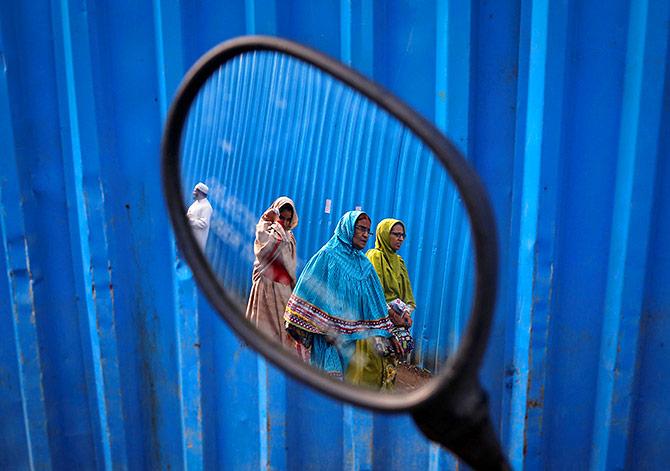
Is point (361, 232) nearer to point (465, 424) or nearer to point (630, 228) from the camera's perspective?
point (465, 424)

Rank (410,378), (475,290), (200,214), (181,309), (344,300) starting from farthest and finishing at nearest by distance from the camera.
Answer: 1. (181,309)
2. (344,300)
3. (200,214)
4. (410,378)
5. (475,290)

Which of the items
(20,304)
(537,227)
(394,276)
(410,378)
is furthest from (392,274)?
(20,304)

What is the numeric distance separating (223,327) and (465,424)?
1.37 meters

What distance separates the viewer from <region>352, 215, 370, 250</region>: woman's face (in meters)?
0.95

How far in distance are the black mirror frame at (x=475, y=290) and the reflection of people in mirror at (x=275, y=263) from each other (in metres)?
0.22

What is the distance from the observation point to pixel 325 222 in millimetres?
918

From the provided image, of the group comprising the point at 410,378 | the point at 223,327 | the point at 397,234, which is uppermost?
the point at 397,234

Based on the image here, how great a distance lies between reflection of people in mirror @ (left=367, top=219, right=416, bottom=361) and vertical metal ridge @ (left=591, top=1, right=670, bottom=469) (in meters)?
0.87

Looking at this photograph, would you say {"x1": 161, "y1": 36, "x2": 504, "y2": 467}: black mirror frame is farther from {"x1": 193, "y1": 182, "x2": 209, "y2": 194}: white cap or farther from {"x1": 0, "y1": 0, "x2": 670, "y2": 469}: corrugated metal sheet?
{"x1": 0, "y1": 0, "x2": 670, "y2": 469}: corrugated metal sheet

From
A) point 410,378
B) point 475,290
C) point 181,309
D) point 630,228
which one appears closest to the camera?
point 475,290

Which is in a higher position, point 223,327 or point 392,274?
point 392,274

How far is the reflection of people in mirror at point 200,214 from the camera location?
0.67 m

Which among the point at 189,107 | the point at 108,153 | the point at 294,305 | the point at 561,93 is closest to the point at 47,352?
the point at 108,153

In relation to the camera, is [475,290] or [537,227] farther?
[537,227]
